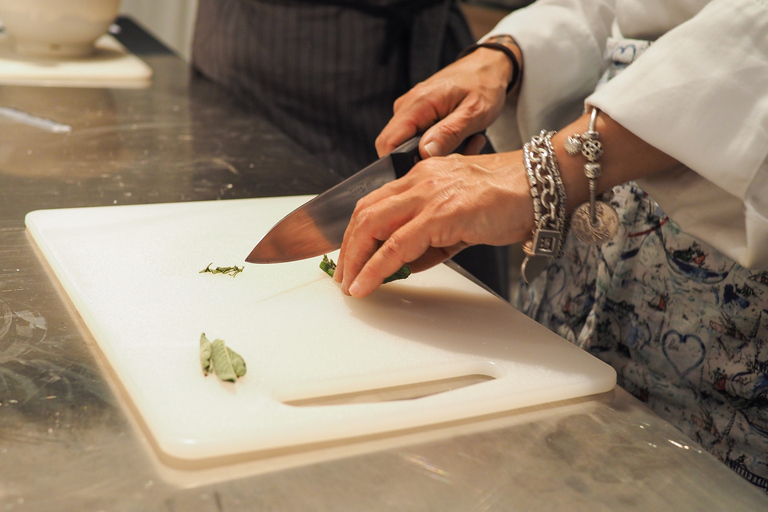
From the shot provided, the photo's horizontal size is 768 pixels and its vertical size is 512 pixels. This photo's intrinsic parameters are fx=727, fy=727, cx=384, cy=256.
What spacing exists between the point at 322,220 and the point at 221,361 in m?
0.28

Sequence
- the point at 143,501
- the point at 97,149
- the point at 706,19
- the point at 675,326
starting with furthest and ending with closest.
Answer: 1. the point at 97,149
2. the point at 675,326
3. the point at 706,19
4. the point at 143,501

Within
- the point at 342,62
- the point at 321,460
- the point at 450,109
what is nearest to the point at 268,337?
the point at 321,460

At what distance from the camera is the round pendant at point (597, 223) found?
731 mm

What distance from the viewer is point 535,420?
0.62 m

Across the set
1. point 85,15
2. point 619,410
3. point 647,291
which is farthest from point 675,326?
point 85,15

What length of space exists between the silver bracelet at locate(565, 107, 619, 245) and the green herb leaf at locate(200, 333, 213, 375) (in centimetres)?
38

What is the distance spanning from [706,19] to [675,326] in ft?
1.23

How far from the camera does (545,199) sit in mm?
710

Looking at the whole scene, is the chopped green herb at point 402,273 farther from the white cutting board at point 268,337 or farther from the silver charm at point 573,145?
the silver charm at point 573,145

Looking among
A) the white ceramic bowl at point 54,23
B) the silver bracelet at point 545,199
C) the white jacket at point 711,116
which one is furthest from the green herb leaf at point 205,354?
the white ceramic bowl at point 54,23

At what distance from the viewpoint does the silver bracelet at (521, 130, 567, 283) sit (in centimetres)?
71

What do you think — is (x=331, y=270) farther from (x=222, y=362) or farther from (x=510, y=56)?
(x=510, y=56)

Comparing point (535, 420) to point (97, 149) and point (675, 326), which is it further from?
point (97, 149)

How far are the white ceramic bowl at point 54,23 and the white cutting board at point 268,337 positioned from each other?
0.87 m
